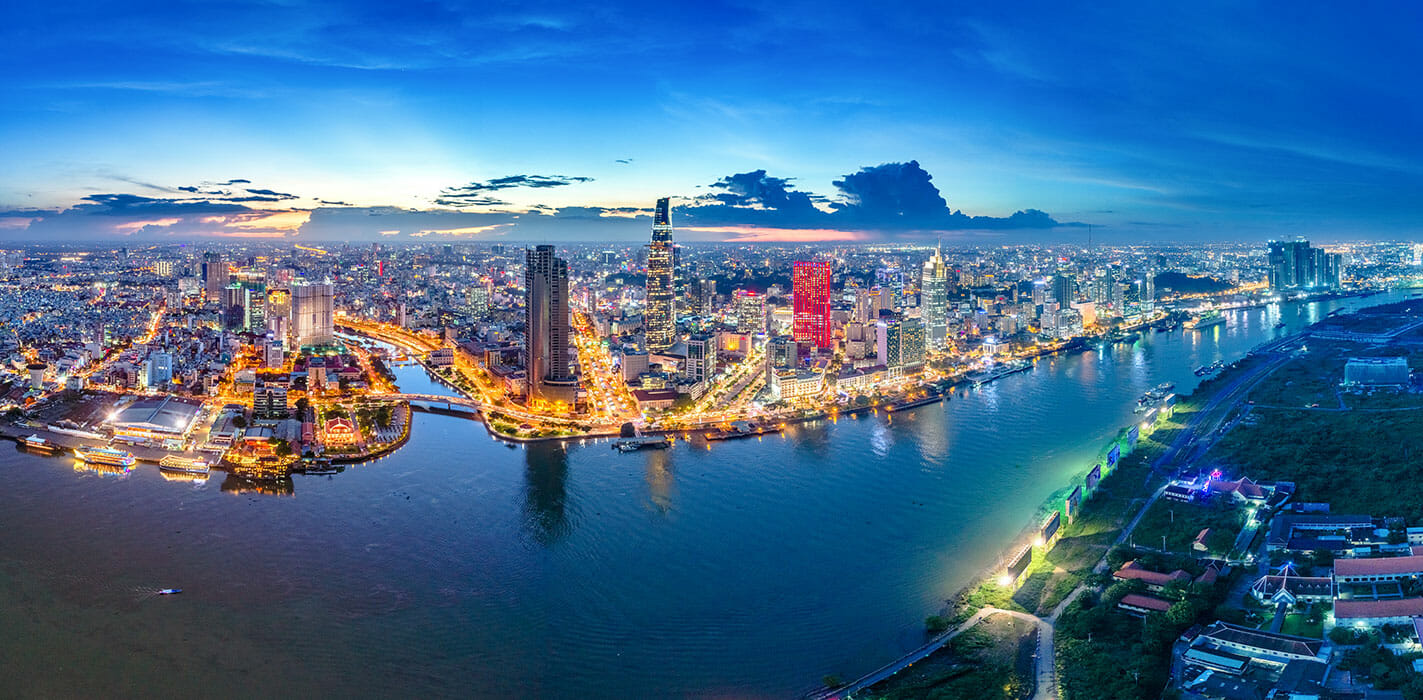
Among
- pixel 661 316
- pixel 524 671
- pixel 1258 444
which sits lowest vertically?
pixel 524 671

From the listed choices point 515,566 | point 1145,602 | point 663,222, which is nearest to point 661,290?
point 663,222

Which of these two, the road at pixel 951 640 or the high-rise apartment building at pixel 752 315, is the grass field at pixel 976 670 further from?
the high-rise apartment building at pixel 752 315

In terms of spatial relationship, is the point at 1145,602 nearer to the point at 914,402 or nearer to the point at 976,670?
the point at 976,670

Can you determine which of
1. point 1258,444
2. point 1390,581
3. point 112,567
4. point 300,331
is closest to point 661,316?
point 300,331

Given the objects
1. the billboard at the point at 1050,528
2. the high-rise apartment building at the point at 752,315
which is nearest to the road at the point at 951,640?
the billboard at the point at 1050,528

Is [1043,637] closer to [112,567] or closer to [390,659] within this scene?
[390,659]

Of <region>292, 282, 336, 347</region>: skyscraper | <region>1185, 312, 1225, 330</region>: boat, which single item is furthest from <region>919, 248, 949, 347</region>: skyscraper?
<region>292, 282, 336, 347</region>: skyscraper

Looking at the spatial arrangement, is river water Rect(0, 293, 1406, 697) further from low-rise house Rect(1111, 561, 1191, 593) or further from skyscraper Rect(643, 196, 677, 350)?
skyscraper Rect(643, 196, 677, 350)
